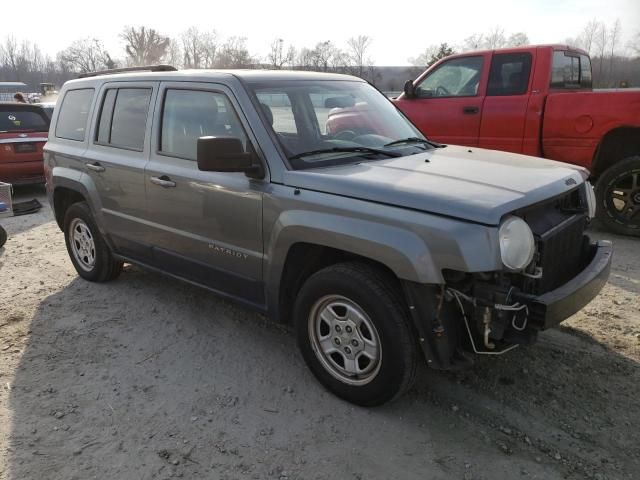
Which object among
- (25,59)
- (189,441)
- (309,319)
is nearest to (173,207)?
(309,319)

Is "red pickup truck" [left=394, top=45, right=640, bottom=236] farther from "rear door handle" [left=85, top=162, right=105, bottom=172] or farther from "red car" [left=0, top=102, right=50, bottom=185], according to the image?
"red car" [left=0, top=102, right=50, bottom=185]

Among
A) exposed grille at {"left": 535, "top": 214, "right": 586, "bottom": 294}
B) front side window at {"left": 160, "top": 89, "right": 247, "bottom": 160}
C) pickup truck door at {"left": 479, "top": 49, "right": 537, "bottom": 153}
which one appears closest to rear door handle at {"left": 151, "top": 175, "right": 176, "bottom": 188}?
front side window at {"left": 160, "top": 89, "right": 247, "bottom": 160}

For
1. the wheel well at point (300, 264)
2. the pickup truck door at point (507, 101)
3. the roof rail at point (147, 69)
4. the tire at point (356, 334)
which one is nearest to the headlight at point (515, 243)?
the tire at point (356, 334)

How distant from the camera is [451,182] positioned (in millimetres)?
2877

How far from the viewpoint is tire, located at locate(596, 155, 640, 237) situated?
6.12 meters

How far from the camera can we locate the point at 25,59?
3701 inches

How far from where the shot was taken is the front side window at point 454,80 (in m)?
7.00

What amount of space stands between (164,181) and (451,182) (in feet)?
6.80

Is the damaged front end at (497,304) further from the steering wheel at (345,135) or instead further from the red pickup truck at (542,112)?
the red pickup truck at (542,112)

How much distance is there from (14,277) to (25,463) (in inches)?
128

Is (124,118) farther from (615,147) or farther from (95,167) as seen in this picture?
(615,147)

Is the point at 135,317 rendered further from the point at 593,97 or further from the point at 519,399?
the point at 593,97

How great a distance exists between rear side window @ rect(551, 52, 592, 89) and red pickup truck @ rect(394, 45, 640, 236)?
0.01 metres

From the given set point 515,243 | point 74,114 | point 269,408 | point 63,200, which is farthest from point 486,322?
point 63,200
